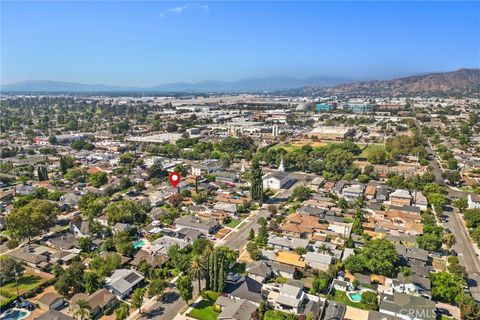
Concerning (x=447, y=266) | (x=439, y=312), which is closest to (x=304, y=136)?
(x=447, y=266)

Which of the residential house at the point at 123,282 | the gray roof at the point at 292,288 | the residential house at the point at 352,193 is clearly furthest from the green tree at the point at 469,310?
the residential house at the point at 352,193

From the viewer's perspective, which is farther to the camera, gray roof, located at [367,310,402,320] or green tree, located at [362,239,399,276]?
green tree, located at [362,239,399,276]

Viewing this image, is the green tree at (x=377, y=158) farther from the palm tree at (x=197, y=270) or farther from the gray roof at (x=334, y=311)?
the palm tree at (x=197, y=270)

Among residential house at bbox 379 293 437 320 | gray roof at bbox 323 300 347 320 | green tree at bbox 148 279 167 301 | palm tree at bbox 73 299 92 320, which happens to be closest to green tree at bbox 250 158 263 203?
green tree at bbox 148 279 167 301

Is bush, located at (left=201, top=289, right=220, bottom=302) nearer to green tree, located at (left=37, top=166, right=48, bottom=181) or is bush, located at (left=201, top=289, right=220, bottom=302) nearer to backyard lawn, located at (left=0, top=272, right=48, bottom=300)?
Answer: backyard lawn, located at (left=0, top=272, right=48, bottom=300)

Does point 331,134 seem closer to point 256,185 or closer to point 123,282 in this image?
point 256,185

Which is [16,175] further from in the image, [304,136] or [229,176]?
[304,136]
